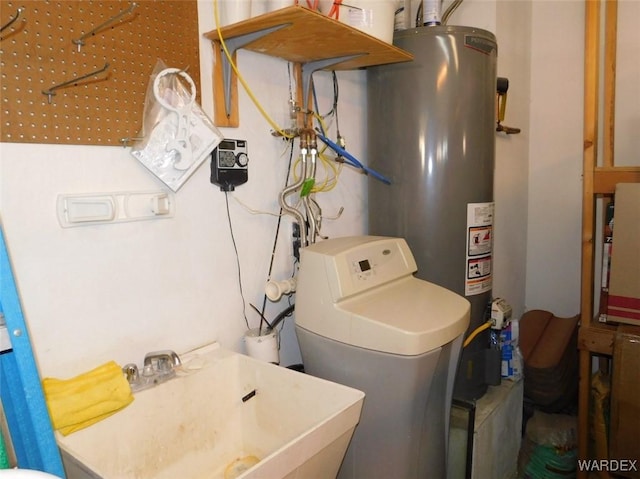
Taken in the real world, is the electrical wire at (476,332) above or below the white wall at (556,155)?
below

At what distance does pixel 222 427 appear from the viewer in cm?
125

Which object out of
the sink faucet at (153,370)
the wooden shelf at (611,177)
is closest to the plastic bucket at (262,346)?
the sink faucet at (153,370)

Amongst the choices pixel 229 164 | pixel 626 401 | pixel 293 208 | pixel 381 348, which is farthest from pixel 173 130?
pixel 626 401

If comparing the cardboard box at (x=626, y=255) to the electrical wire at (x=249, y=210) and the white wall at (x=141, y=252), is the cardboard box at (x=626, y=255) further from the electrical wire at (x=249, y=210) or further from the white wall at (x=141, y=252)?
the electrical wire at (x=249, y=210)

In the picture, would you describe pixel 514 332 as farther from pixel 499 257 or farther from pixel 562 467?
pixel 562 467

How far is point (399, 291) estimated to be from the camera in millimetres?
1411

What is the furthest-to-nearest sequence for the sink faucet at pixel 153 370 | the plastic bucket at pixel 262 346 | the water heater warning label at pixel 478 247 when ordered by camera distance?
1. the water heater warning label at pixel 478 247
2. the plastic bucket at pixel 262 346
3. the sink faucet at pixel 153 370

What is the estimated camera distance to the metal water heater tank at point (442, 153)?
1624mm

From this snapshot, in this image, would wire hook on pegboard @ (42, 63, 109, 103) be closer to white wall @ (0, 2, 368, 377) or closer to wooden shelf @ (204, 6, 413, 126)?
white wall @ (0, 2, 368, 377)

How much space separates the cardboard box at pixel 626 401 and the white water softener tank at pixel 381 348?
84 cm

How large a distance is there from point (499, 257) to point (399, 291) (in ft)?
3.73

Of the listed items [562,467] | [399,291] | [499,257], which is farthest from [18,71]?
[562,467]

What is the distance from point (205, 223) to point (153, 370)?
41 centimetres

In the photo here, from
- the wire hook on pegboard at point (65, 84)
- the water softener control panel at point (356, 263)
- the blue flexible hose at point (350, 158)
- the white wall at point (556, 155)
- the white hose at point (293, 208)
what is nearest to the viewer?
the wire hook on pegboard at point (65, 84)
